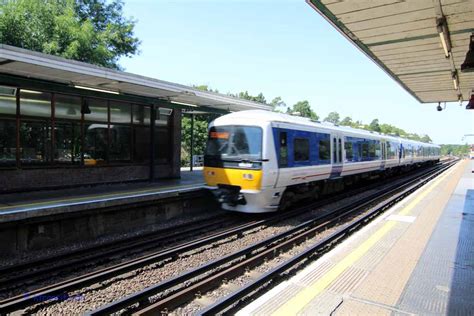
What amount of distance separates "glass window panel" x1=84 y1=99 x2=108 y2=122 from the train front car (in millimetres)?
3780

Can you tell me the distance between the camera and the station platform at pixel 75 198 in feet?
23.1

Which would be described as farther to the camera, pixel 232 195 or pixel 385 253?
pixel 232 195

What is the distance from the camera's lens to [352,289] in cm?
450

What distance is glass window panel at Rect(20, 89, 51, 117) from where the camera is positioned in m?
9.15

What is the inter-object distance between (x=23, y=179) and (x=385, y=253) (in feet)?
28.8

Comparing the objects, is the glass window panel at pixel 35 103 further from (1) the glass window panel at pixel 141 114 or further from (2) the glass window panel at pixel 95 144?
(1) the glass window panel at pixel 141 114

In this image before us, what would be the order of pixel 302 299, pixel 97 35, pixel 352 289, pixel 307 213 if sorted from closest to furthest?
pixel 302 299 → pixel 352 289 → pixel 307 213 → pixel 97 35

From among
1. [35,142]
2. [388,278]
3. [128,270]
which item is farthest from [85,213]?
[388,278]

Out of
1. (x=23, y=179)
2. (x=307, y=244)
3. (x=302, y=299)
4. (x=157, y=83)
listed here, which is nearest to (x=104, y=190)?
(x=23, y=179)

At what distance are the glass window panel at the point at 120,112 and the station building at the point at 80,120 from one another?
3cm

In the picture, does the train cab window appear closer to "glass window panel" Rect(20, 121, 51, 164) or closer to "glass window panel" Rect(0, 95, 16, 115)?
"glass window panel" Rect(20, 121, 51, 164)

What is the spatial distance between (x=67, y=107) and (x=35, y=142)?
54.0 inches

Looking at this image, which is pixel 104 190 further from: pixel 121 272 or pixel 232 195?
pixel 121 272

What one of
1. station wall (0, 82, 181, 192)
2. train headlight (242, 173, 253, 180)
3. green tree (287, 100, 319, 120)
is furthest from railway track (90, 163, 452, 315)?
green tree (287, 100, 319, 120)
